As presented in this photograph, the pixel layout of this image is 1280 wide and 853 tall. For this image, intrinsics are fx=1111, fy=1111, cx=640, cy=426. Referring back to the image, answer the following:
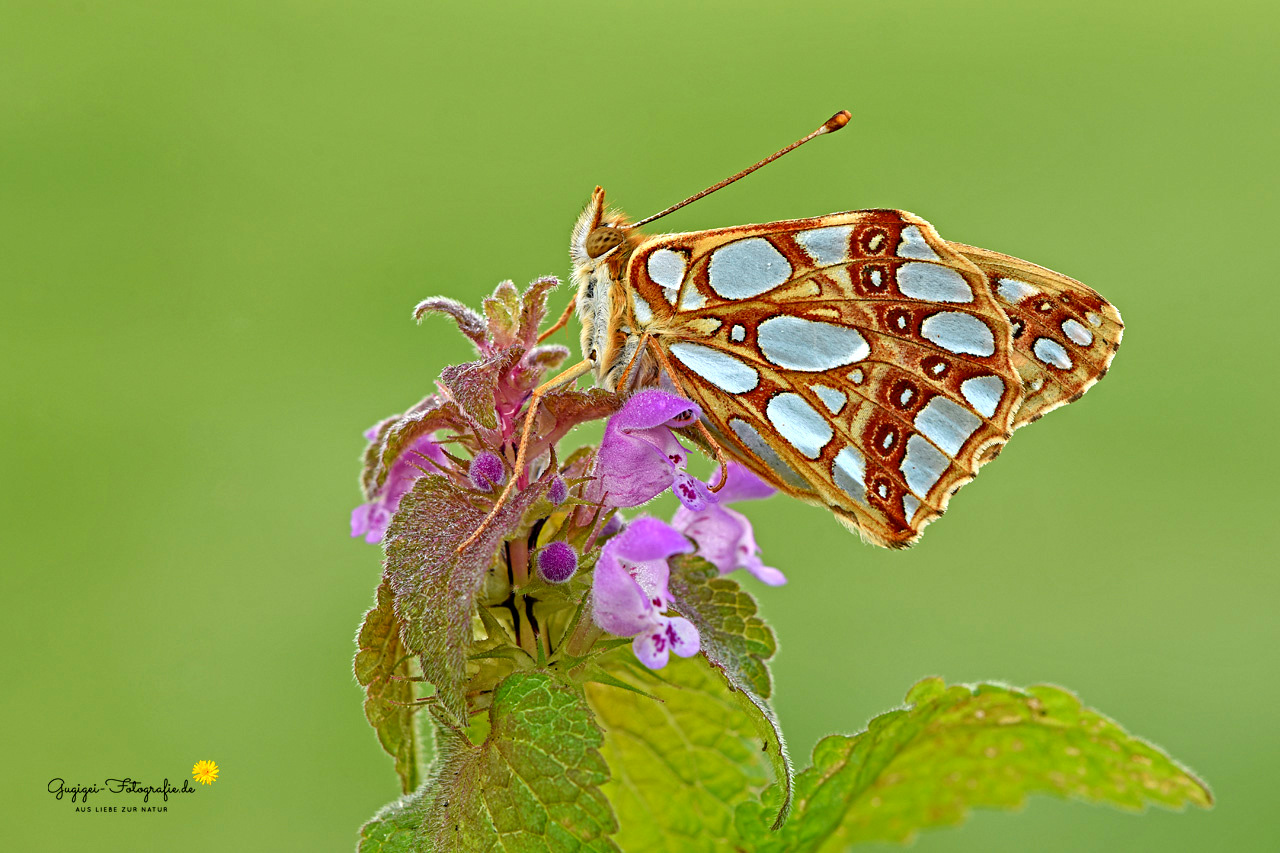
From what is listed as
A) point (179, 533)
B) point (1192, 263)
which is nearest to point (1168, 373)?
point (1192, 263)

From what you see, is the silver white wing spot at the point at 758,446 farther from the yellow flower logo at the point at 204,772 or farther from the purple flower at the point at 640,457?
the yellow flower logo at the point at 204,772

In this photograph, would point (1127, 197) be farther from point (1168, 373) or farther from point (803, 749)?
point (803, 749)

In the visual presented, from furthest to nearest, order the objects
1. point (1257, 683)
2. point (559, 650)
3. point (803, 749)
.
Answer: point (1257, 683) → point (803, 749) → point (559, 650)

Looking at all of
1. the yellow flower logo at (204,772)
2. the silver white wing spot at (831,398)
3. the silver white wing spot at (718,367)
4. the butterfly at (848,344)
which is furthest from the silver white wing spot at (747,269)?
the yellow flower logo at (204,772)

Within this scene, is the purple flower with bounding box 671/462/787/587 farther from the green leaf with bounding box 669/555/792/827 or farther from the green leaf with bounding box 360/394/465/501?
the green leaf with bounding box 360/394/465/501

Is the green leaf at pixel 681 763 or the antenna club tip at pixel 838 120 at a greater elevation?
the antenna club tip at pixel 838 120

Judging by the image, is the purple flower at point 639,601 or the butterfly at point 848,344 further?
the butterfly at point 848,344

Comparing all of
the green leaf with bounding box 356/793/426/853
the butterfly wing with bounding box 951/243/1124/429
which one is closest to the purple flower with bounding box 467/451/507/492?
the green leaf with bounding box 356/793/426/853
